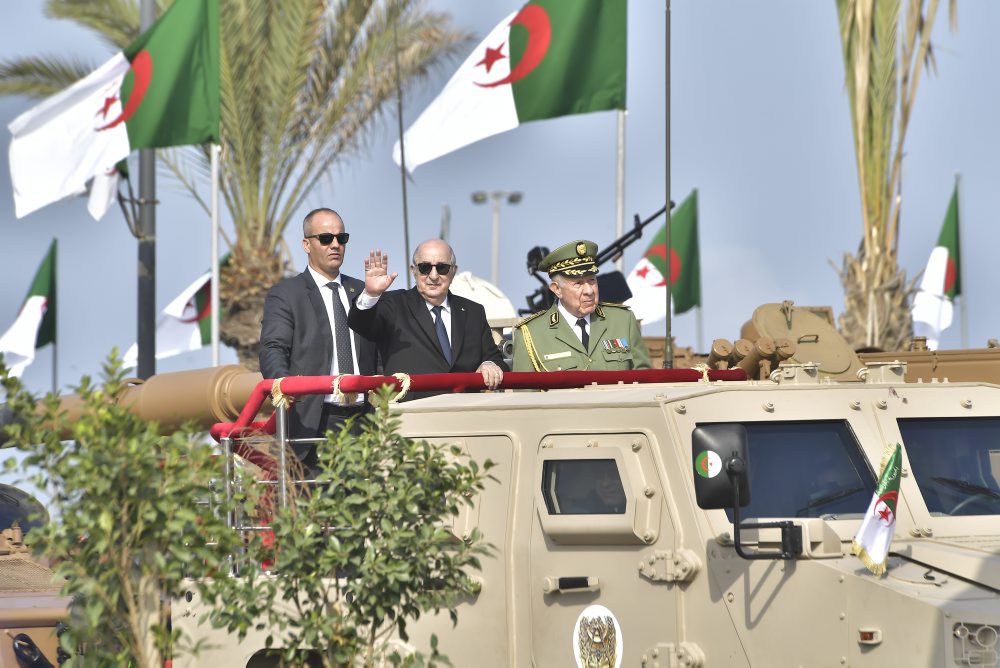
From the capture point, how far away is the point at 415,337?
8055mm

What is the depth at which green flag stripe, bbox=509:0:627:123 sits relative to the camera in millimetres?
15805

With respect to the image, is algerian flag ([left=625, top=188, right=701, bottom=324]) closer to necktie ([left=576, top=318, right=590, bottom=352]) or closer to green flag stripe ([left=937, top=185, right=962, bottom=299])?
green flag stripe ([left=937, top=185, right=962, bottom=299])

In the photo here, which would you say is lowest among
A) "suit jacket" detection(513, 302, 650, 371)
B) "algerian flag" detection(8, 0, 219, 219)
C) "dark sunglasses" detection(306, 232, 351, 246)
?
"suit jacket" detection(513, 302, 650, 371)

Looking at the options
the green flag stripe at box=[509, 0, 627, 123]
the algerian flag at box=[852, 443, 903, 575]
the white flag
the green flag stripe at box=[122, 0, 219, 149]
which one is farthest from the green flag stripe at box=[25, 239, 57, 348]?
the algerian flag at box=[852, 443, 903, 575]

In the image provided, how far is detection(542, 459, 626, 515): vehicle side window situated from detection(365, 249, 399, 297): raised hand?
139 cm

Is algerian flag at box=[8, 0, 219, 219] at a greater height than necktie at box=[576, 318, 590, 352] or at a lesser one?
greater

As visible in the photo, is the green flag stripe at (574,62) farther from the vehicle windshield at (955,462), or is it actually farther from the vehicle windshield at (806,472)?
the vehicle windshield at (806,472)

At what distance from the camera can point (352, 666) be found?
231 inches

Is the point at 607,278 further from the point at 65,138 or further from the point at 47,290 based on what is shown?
the point at 47,290

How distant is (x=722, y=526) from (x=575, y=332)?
234 centimetres

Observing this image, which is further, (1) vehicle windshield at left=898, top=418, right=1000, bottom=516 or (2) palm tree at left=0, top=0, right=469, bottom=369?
(2) palm tree at left=0, top=0, right=469, bottom=369

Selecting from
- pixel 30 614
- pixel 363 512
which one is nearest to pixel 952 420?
pixel 363 512

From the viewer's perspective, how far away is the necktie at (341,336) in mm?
8148

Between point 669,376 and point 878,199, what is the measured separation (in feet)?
37.3
